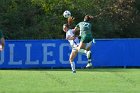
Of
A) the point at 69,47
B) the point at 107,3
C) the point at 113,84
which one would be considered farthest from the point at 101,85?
the point at 107,3

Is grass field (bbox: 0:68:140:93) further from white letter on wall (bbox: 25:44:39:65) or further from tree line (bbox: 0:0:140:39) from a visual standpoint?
tree line (bbox: 0:0:140:39)

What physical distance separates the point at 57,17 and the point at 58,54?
756cm

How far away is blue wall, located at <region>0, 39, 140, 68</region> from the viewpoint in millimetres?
23578

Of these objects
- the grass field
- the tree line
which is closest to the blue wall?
the grass field

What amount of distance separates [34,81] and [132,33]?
20829 mm

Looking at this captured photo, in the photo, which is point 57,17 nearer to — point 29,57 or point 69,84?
point 29,57

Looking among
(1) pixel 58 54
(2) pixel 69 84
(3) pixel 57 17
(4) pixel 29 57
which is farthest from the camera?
(3) pixel 57 17

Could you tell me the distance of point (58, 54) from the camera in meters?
24.0

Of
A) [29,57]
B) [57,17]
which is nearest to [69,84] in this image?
[29,57]

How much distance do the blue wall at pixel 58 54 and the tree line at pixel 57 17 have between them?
5844 millimetres

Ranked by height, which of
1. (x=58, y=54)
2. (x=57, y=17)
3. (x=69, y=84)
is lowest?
(x=58, y=54)

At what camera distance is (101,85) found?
1554cm

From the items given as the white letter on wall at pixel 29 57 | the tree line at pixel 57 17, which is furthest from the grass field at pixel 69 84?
the tree line at pixel 57 17

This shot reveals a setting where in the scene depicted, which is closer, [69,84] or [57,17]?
[69,84]
